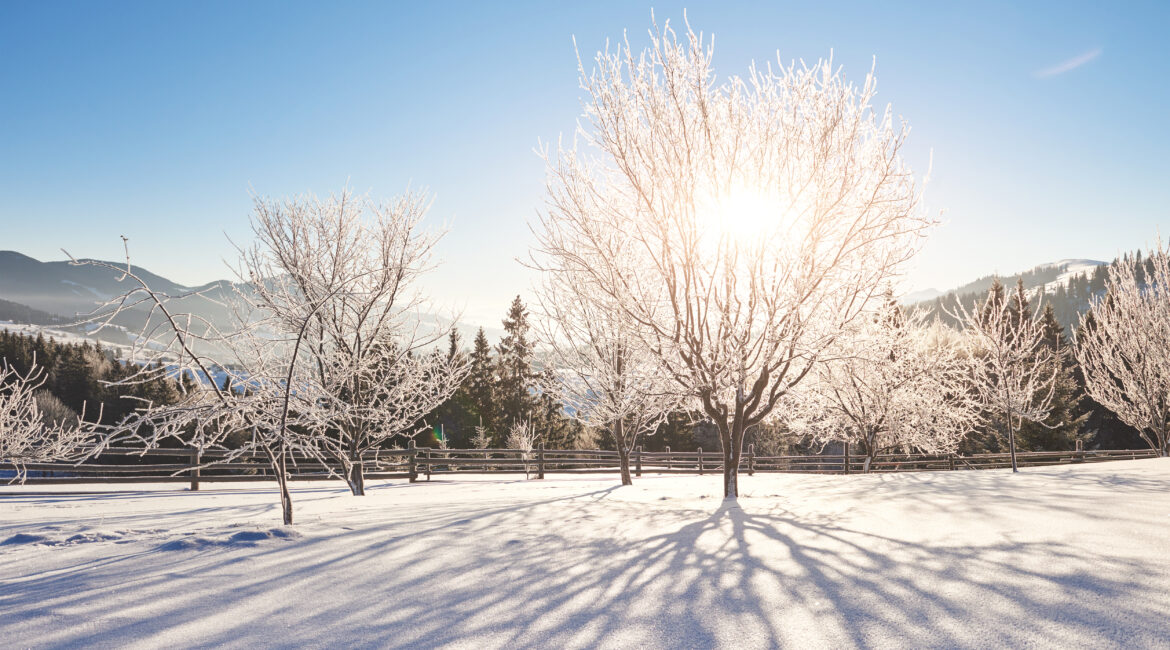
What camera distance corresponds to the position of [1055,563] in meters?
4.58

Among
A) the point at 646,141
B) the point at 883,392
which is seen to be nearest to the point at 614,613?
the point at 646,141

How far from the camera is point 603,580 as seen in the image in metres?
4.46

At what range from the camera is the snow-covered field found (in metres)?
3.40

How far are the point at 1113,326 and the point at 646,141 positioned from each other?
21785 mm

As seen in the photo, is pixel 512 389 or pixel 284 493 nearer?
pixel 284 493

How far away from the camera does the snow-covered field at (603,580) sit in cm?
340

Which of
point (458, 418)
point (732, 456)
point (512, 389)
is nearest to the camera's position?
point (732, 456)

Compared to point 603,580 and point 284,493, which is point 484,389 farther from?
point 603,580

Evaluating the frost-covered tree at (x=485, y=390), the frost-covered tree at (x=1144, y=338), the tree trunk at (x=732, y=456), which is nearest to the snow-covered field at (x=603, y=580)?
the tree trunk at (x=732, y=456)

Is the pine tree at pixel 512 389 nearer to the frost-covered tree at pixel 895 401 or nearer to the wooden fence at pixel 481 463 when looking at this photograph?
the wooden fence at pixel 481 463

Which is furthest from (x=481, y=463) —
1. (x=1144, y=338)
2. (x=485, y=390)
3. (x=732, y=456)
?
(x=485, y=390)

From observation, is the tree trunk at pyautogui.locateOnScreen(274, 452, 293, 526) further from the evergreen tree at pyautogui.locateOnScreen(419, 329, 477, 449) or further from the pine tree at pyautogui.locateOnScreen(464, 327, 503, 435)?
the evergreen tree at pyautogui.locateOnScreen(419, 329, 477, 449)

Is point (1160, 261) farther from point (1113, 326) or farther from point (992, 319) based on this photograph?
point (992, 319)

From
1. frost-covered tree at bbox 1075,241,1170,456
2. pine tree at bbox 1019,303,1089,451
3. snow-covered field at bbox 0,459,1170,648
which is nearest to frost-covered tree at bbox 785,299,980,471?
frost-covered tree at bbox 1075,241,1170,456
